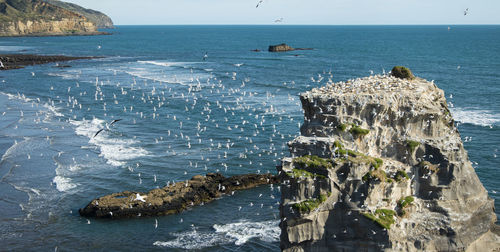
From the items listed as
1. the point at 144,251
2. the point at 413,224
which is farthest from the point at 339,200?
the point at 144,251

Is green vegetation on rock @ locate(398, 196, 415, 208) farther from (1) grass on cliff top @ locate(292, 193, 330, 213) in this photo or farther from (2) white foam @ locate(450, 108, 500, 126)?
(2) white foam @ locate(450, 108, 500, 126)

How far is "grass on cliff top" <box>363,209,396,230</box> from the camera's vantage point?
69.7 ft

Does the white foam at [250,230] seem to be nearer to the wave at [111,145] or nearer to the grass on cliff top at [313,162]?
the grass on cliff top at [313,162]

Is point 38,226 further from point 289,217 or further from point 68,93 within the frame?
point 68,93

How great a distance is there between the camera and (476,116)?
5888 cm

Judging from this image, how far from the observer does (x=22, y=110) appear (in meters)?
68.1

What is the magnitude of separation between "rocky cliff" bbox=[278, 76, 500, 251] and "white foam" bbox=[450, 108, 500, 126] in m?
32.3

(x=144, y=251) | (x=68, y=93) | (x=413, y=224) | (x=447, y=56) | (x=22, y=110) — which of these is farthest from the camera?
(x=447, y=56)

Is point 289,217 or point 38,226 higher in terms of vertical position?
point 289,217

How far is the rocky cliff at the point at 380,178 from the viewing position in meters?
21.7

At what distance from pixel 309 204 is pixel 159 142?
110 feet

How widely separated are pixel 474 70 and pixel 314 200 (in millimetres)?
85346

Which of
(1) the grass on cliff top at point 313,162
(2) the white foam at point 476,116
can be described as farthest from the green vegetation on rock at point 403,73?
(2) the white foam at point 476,116

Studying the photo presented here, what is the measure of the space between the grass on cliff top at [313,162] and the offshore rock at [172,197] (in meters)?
16.6
